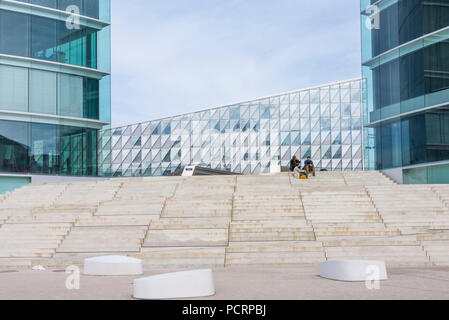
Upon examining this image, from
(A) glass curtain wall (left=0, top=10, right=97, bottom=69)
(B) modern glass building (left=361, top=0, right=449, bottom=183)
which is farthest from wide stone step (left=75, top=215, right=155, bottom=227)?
(A) glass curtain wall (left=0, top=10, right=97, bottom=69)

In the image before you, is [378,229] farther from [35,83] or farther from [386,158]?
[35,83]

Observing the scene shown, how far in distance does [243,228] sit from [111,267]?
6.70 meters

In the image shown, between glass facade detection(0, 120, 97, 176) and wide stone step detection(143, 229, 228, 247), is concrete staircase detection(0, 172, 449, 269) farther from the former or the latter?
glass facade detection(0, 120, 97, 176)

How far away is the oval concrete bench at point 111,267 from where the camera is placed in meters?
13.6

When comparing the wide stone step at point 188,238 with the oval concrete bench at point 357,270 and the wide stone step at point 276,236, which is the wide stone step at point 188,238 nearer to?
the wide stone step at point 276,236

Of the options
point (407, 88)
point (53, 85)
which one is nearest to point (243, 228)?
point (407, 88)

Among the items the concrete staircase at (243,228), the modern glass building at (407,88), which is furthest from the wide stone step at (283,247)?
the modern glass building at (407,88)

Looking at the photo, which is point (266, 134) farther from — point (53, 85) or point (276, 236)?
point (276, 236)

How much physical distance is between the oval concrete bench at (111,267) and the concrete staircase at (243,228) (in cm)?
A: 261

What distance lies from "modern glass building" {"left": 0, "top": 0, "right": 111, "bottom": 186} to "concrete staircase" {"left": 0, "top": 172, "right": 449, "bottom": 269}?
10853 mm

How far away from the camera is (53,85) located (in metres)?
37.7
